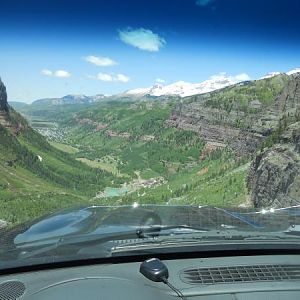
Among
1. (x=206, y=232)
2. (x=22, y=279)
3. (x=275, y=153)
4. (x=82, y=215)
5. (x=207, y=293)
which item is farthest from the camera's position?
(x=275, y=153)

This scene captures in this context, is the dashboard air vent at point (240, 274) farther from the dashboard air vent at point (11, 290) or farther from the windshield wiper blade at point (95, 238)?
the dashboard air vent at point (11, 290)

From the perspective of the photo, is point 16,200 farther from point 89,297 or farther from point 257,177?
point 89,297

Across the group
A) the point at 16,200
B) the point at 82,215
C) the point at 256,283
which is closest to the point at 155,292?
the point at 256,283

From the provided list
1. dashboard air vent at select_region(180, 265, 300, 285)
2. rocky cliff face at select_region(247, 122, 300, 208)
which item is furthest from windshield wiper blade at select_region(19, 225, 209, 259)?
rocky cliff face at select_region(247, 122, 300, 208)

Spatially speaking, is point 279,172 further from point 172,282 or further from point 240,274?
point 172,282

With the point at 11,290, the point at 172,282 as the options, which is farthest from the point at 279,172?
the point at 11,290

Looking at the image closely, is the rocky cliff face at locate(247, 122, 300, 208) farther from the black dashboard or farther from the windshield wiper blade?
the black dashboard

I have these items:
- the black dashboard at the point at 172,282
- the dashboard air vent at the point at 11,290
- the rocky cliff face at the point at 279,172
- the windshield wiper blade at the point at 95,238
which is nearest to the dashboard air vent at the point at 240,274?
the black dashboard at the point at 172,282
